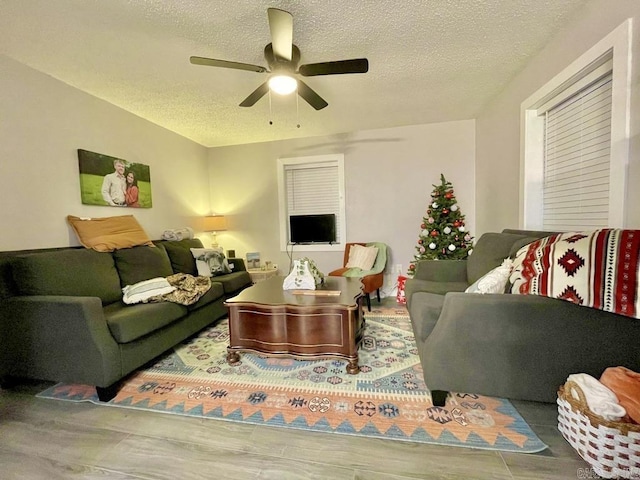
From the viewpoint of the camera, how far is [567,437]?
1.27 metres

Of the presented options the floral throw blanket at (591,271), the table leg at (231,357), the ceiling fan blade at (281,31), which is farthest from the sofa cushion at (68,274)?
the floral throw blanket at (591,271)

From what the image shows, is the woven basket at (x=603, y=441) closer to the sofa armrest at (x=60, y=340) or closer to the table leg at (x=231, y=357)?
the table leg at (x=231, y=357)

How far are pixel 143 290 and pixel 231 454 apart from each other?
158cm

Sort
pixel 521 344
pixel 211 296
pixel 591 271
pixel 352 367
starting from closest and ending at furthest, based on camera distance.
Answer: pixel 591 271, pixel 521 344, pixel 352 367, pixel 211 296

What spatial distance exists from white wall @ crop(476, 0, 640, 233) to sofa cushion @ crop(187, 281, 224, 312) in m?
3.10

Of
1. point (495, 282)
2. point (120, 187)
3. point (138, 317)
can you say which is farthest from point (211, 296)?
point (495, 282)

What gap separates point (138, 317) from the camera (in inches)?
77.3

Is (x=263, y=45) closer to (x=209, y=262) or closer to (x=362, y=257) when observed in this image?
(x=209, y=262)

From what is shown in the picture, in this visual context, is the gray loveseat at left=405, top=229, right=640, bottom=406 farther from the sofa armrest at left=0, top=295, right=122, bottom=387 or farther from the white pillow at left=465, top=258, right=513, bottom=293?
the sofa armrest at left=0, top=295, right=122, bottom=387

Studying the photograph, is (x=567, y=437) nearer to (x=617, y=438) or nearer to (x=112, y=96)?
(x=617, y=438)

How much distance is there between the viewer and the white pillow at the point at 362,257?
3.76m

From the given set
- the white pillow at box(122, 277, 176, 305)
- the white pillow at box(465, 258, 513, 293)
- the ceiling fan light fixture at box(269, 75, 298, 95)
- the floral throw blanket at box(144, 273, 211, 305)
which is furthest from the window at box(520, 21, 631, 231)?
the white pillow at box(122, 277, 176, 305)

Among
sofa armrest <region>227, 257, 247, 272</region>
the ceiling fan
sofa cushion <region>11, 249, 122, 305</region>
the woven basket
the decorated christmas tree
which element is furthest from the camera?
sofa armrest <region>227, 257, 247, 272</region>

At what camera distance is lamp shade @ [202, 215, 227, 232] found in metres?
4.29
